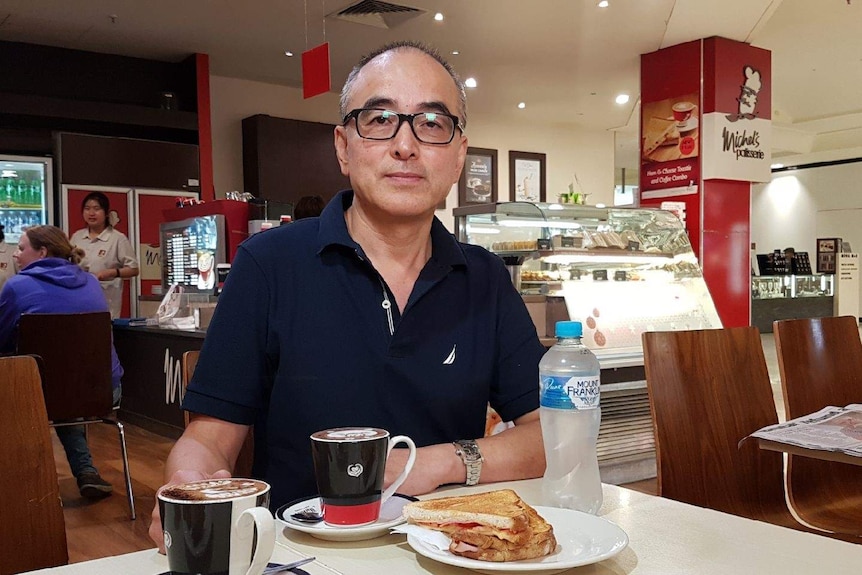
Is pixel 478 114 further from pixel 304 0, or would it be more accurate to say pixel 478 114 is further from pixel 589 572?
pixel 589 572

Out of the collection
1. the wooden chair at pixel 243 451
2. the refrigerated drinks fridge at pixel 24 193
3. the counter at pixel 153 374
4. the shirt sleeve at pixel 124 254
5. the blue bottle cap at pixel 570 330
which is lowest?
the counter at pixel 153 374

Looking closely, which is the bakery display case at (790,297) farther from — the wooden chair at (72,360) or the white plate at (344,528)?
the white plate at (344,528)

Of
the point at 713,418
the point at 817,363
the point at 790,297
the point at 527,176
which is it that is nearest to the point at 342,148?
the point at 713,418

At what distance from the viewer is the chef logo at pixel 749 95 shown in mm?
7461

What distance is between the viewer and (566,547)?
2.86 feet

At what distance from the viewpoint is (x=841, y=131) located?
13.7m

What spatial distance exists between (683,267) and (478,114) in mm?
6509

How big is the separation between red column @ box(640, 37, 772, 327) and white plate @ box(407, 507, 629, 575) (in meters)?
6.99

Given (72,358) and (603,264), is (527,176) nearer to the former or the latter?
(603,264)

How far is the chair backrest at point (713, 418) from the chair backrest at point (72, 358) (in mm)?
2699

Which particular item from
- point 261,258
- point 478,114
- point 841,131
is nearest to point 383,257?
point 261,258

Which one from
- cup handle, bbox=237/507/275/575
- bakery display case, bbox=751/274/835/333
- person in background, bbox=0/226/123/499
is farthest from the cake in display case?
bakery display case, bbox=751/274/835/333

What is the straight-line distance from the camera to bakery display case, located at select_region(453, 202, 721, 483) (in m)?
4.11

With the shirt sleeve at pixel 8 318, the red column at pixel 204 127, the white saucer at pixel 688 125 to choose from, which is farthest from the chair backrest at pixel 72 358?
the white saucer at pixel 688 125
